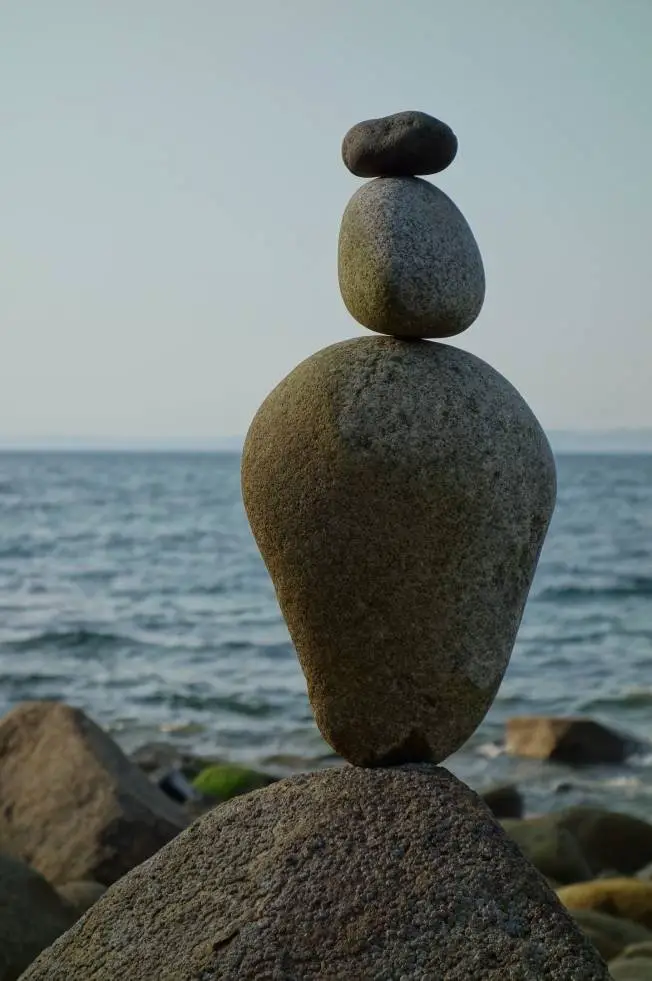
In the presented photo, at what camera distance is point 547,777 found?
10.5 meters

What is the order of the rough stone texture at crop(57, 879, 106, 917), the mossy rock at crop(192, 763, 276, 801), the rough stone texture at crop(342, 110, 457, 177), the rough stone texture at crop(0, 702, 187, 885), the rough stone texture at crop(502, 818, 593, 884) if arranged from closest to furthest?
the rough stone texture at crop(342, 110, 457, 177), the rough stone texture at crop(57, 879, 106, 917), the rough stone texture at crop(0, 702, 187, 885), the rough stone texture at crop(502, 818, 593, 884), the mossy rock at crop(192, 763, 276, 801)

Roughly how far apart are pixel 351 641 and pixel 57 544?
1083 inches

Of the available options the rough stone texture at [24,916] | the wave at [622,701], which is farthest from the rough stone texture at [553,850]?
the wave at [622,701]

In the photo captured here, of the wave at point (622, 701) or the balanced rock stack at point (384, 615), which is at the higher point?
the balanced rock stack at point (384, 615)

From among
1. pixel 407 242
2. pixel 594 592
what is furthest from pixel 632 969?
pixel 594 592

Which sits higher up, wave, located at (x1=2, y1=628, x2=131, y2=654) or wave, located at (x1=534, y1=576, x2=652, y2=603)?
wave, located at (x1=534, y1=576, x2=652, y2=603)

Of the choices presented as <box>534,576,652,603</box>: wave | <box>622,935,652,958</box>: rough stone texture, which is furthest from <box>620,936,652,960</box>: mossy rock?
<box>534,576,652,603</box>: wave

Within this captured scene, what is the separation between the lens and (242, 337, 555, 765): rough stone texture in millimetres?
3797

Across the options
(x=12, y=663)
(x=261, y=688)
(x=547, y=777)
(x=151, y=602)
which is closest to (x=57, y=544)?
(x=151, y=602)

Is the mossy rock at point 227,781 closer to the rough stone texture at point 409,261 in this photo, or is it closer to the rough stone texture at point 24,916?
the rough stone texture at point 24,916

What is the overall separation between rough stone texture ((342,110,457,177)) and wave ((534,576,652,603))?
16457 millimetres

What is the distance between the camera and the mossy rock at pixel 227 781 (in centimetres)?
994

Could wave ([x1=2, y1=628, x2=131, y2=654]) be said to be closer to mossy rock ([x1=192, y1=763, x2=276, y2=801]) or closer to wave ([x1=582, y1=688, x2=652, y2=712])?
mossy rock ([x1=192, y1=763, x2=276, y2=801])

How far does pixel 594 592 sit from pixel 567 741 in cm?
1037
